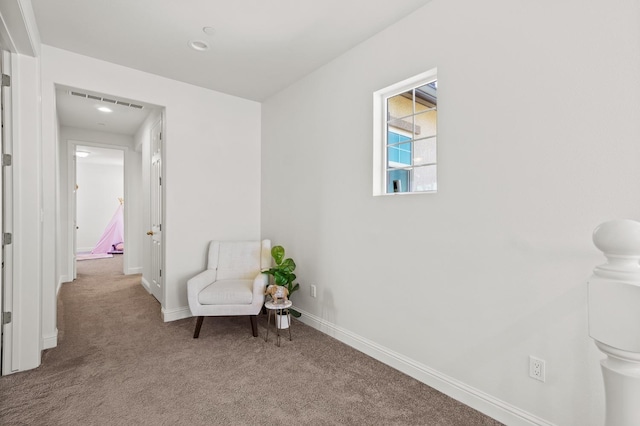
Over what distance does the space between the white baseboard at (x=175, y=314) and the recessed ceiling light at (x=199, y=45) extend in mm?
2594

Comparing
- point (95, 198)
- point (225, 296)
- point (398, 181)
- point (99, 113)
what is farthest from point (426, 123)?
point (95, 198)

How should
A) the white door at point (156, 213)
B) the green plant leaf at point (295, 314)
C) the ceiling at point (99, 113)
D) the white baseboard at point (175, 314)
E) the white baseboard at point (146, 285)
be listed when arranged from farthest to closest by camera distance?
the white baseboard at point (146, 285), the white door at point (156, 213), the ceiling at point (99, 113), the white baseboard at point (175, 314), the green plant leaf at point (295, 314)

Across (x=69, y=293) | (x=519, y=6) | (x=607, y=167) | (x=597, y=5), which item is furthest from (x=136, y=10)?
(x=69, y=293)

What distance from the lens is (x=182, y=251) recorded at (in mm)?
3453

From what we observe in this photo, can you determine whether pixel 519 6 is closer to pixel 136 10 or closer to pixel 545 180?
pixel 545 180

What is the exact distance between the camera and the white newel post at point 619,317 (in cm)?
63

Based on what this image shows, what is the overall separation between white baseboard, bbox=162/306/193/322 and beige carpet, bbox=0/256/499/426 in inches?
7.8

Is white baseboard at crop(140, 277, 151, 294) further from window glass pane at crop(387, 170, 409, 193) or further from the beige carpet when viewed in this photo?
window glass pane at crop(387, 170, 409, 193)

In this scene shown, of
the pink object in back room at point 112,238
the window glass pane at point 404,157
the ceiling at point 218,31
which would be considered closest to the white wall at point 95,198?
the pink object in back room at point 112,238

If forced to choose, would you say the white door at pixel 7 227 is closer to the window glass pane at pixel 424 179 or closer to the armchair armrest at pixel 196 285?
the armchair armrest at pixel 196 285

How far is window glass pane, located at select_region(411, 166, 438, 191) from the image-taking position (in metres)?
2.25

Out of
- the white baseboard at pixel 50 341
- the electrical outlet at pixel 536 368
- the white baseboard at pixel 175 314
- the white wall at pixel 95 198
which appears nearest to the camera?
the electrical outlet at pixel 536 368

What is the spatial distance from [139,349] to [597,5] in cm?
369

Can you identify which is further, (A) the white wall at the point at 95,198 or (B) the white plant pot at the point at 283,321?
(A) the white wall at the point at 95,198
